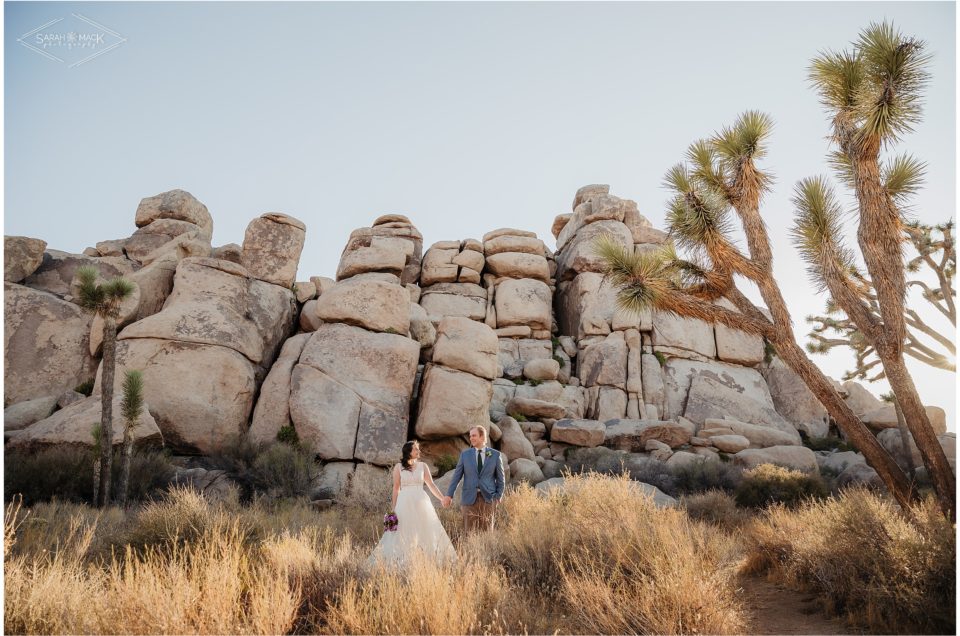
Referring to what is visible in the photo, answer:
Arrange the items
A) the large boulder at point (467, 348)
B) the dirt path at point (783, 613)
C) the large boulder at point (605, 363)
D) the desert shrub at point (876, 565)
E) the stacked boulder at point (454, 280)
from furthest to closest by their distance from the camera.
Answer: the stacked boulder at point (454, 280)
the large boulder at point (605, 363)
the large boulder at point (467, 348)
the dirt path at point (783, 613)
the desert shrub at point (876, 565)

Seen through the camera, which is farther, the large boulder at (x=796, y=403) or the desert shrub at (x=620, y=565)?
the large boulder at (x=796, y=403)

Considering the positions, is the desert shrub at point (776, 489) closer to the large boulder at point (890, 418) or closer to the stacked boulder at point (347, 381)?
the stacked boulder at point (347, 381)

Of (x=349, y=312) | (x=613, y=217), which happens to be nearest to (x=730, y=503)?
(x=349, y=312)

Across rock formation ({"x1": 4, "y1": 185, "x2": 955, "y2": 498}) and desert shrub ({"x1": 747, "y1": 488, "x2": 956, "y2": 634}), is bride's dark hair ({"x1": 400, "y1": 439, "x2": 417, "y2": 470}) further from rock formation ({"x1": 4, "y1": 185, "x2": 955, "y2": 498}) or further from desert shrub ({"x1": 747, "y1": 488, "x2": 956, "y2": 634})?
rock formation ({"x1": 4, "y1": 185, "x2": 955, "y2": 498})

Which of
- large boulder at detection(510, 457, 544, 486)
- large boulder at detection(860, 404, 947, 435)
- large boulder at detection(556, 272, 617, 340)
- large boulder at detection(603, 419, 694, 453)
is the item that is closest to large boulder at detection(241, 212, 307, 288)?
large boulder at detection(510, 457, 544, 486)

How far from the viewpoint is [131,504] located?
1153cm

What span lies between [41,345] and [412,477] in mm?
15341

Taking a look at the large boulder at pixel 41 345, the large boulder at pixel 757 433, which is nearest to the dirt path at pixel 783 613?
the large boulder at pixel 757 433

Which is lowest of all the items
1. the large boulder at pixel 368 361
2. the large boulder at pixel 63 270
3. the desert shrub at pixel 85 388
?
the desert shrub at pixel 85 388

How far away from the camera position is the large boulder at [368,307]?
17.3 meters

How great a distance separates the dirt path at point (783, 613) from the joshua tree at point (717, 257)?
11.8 feet

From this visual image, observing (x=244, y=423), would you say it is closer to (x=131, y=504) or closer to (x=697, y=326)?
(x=131, y=504)

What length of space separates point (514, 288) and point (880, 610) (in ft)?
76.6

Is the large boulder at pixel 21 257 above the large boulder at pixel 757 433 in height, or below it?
above
